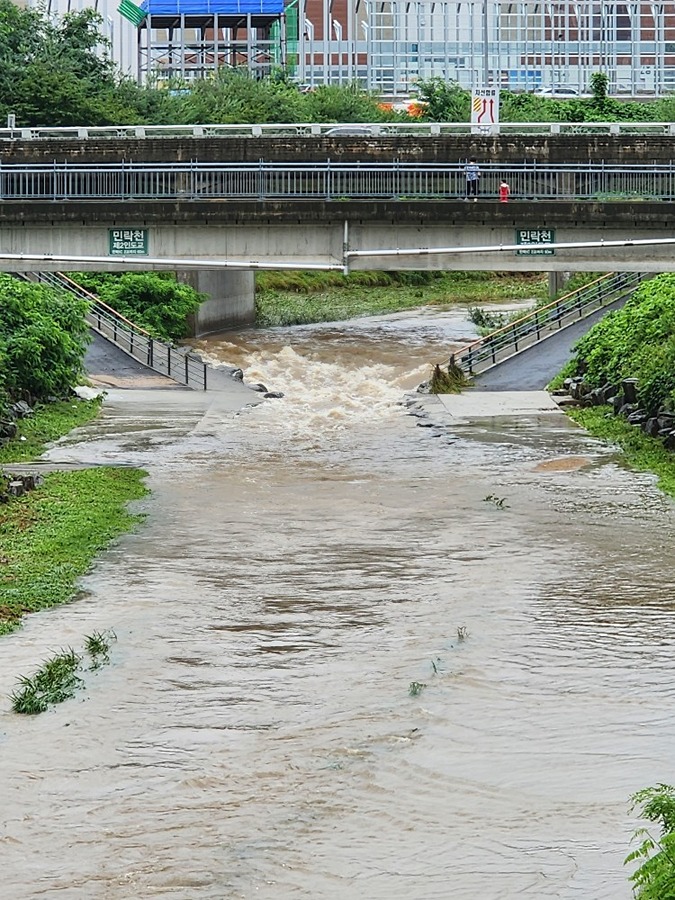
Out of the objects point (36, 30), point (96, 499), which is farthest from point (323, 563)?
point (36, 30)

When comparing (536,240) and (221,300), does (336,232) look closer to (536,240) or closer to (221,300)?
(536,240)

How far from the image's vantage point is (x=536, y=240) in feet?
113

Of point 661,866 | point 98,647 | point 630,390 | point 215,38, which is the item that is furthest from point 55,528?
point 215,38

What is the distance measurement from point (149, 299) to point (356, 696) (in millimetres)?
40302

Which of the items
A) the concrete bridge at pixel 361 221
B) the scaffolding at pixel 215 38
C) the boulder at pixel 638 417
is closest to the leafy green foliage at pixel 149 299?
the concrete bridge at pixel 361 221

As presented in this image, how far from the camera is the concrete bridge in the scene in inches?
1353

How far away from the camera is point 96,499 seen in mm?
28688

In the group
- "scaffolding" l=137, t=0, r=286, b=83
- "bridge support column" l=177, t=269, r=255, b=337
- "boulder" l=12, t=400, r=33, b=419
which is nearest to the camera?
"boulder" l=12, t=400, r=33, b=419

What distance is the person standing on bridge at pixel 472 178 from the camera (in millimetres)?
35438

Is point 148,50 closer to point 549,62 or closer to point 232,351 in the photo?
point 549,62

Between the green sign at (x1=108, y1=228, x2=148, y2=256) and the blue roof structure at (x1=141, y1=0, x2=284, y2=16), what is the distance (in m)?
67.8

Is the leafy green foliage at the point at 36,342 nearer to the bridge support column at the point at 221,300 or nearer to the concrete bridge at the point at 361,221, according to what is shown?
the concrete bridge at the point at 361,221

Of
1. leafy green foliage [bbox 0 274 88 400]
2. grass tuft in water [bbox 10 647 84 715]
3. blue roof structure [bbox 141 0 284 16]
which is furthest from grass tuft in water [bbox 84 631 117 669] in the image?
blue roof structure [bbox 141 0 284 16]

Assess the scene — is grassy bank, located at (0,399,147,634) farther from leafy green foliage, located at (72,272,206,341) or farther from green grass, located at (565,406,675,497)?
leafy green foliage, located at (72,272,206,341)
